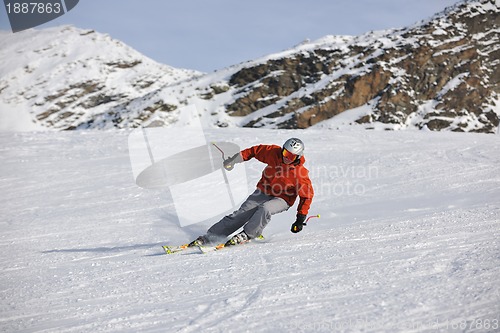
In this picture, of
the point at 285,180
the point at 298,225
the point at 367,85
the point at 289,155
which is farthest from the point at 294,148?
the point at 367,85

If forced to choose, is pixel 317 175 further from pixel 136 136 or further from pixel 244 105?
pixel 244 105

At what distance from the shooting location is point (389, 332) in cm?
235

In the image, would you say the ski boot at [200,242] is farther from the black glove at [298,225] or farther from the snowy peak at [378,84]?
the snowy peak at [378,84]

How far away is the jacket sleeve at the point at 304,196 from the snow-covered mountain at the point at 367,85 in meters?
60.1

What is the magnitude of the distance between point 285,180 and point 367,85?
66.0 meters

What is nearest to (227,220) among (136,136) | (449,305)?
(449,305)

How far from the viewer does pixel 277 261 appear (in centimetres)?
388

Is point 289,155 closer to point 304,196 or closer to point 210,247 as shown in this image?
point 304,196

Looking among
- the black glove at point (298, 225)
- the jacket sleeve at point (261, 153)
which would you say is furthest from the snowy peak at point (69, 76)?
the black glove at point (298, 225)

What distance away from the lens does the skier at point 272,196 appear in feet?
16.6

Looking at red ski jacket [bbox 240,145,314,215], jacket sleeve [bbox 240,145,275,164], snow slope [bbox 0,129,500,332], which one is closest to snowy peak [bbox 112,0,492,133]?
snow slope [bbox 0,129,500,332]

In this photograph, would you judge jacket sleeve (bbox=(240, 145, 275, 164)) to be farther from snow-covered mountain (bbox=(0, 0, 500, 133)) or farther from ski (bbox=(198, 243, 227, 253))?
snow-covered mountain (bbox=(0, 0, 500, 133))

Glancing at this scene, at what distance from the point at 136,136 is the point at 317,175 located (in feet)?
22.9

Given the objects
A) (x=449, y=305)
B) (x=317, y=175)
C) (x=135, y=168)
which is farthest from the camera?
(x=135, y=168)
